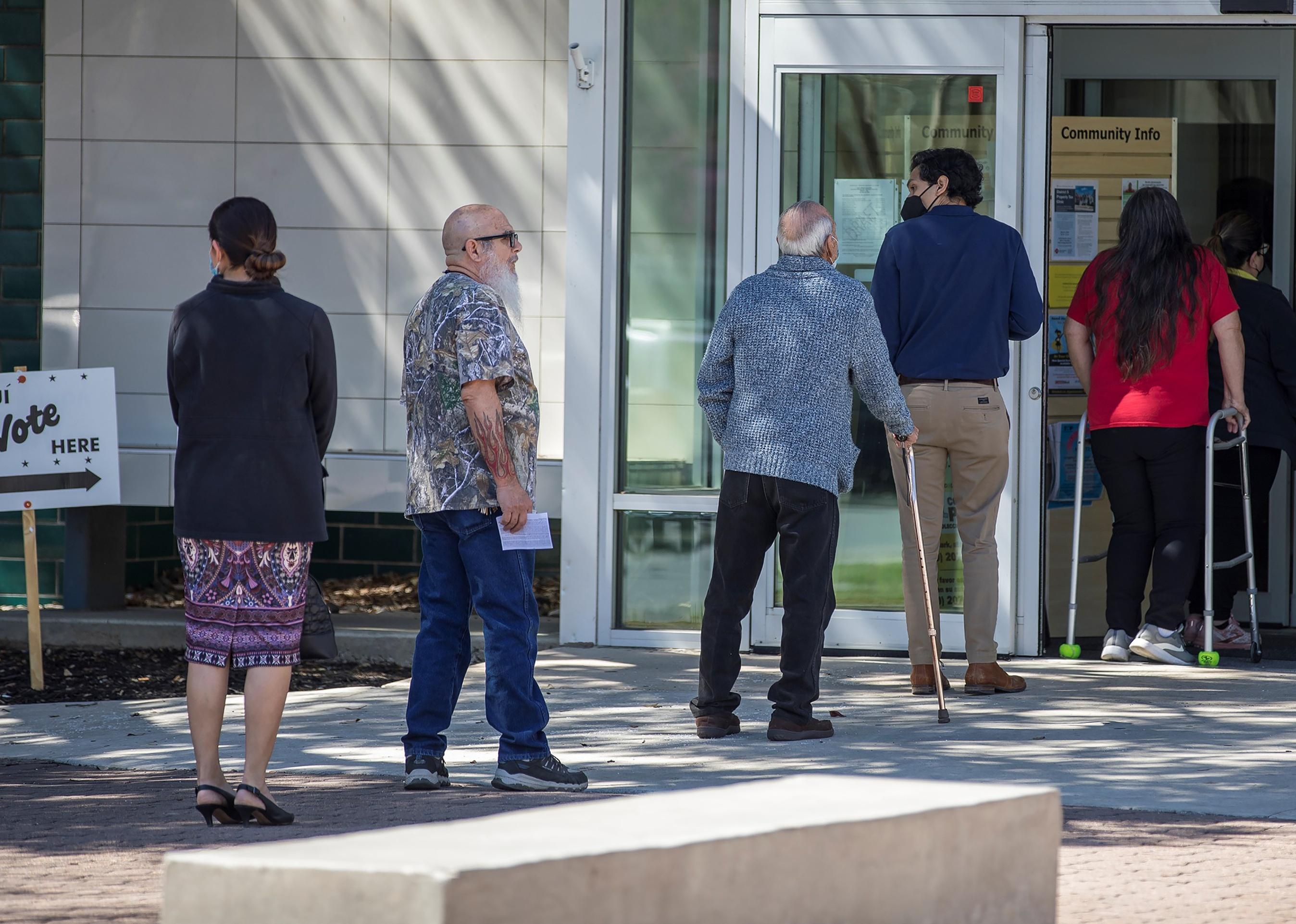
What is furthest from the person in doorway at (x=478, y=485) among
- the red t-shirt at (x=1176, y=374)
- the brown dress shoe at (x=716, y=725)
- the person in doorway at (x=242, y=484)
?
the red t-shirt at (x=1176, y=374)

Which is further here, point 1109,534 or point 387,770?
point 1109,534

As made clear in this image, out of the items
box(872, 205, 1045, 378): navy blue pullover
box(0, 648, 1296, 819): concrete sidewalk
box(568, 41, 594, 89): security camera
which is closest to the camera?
box(0, 648, 1296, 819): concrete sidewalk

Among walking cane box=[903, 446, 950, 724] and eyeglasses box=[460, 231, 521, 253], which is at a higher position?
eyeglasses box=[460, 231, 521, 253]

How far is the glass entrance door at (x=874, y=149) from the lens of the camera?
8.16 meters

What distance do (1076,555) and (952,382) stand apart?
1696 millimetres

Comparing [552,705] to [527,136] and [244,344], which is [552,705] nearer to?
[244,344]

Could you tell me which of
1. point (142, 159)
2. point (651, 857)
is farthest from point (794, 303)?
point (142, 159)

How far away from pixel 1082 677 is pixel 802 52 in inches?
120

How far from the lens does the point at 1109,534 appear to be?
30.7 ft

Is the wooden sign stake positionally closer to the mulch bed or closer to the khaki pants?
the mulch bed

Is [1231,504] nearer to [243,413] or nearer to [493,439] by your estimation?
[493,439]

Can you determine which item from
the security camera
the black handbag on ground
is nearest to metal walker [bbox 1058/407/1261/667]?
the security camera

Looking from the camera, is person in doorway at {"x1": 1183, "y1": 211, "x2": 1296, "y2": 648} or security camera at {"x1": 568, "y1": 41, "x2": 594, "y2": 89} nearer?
security camera at {"x1": 568, "y1": 41, "x2": 594, "y2": 89}

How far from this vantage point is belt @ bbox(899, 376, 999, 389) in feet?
23.2
